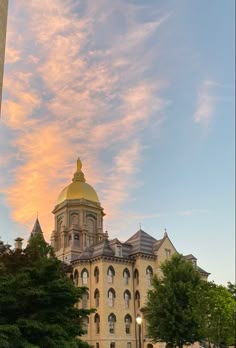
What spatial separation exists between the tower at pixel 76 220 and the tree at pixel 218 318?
34596 millimetres

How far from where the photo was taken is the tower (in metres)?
69.1

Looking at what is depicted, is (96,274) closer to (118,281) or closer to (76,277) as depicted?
(118,281)

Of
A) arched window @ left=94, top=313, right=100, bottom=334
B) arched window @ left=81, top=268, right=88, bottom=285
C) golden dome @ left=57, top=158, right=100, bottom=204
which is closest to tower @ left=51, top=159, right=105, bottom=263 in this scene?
golden dome @ left=57, top=158, right=100, bottom=204

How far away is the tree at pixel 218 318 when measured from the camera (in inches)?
1379

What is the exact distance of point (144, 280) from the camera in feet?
185

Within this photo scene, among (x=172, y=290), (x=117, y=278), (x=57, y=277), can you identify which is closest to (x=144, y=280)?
(x=117, y=278)

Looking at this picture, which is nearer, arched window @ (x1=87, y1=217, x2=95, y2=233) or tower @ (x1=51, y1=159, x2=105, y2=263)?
tower @ (x1=51, y1=159, x2=105, y2=263)

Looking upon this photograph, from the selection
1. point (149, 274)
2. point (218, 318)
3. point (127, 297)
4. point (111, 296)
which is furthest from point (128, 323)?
point (218, 318)

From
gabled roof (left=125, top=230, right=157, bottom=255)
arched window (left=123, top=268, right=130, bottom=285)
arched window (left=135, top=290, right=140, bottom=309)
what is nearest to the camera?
arched window (left=135, top=290, right=140, bottom=309)

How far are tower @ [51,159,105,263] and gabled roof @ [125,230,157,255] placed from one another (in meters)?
10.5

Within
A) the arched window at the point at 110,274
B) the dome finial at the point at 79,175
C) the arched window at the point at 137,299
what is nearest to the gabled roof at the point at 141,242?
the arched window at the point at 110,274

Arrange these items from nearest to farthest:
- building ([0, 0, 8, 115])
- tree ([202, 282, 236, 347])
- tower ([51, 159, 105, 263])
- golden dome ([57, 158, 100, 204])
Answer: building ([0, 0, 8, 115]) < tree ([202, 282, 236, 347]) < tower ([51, 159, 105, 263]) < golden dome ([57, 158, 100, 204])

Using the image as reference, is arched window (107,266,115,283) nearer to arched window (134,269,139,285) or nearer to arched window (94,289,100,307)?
arched window (94,289,100,307)

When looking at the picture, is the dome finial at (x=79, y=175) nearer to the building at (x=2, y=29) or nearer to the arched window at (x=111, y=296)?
the arched window at (x=111, y=296)
